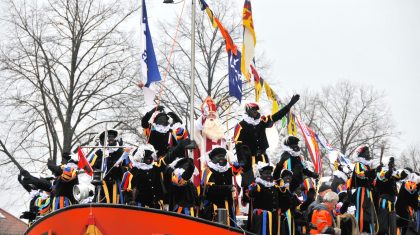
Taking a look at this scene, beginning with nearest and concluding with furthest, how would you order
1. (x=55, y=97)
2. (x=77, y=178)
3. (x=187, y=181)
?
(x=187, y=181), (x=77, y=178), (x=55, y=97)

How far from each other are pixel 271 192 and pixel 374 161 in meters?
2.13

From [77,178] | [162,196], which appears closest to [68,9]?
[77,178]

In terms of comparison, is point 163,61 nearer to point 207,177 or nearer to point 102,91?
point 102,91

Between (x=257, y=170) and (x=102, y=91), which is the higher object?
(x=102, y=91)

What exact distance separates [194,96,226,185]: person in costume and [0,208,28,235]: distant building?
3332 centimetres

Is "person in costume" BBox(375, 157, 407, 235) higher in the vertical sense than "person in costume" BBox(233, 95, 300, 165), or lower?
lower

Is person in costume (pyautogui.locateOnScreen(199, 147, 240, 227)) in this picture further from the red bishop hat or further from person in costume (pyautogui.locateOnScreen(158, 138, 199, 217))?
the red bishop hat

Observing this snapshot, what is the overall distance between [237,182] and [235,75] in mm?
1984

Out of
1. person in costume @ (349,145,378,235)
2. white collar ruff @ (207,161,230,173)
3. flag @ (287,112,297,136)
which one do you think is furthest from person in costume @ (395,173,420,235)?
white collar ruff @ (207,161,230,173)

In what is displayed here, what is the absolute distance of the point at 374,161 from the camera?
1266cm

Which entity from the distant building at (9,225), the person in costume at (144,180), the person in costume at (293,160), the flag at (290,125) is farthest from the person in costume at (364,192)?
the distant building at (9,225)

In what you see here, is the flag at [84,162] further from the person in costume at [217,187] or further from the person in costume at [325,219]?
the person in costume at [325,219]

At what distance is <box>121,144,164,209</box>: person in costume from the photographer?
11367mm

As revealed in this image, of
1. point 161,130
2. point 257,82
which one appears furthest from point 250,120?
point 257,82
